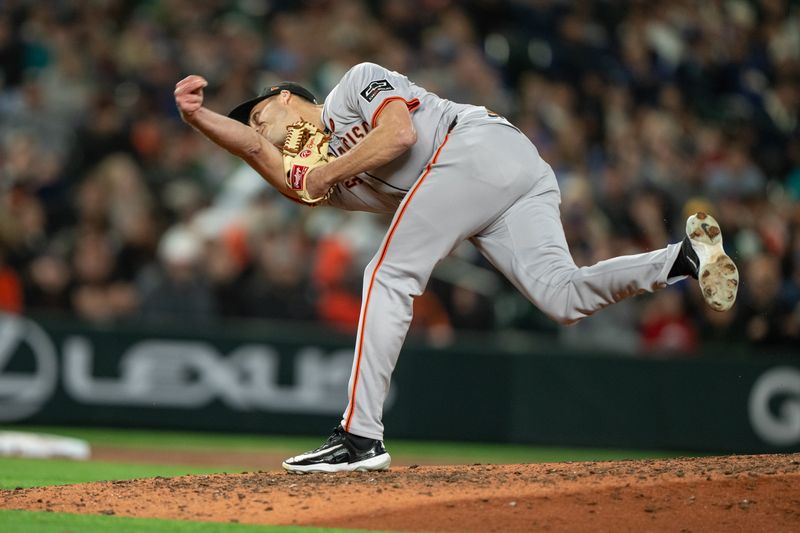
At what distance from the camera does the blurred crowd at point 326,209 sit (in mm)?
11812

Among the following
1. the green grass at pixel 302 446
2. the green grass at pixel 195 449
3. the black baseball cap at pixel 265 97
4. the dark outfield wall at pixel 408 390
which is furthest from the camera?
the dark outfield wall at pixel 408 390

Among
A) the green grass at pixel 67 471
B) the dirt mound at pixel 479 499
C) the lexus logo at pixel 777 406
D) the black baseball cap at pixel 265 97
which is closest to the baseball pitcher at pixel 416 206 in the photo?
the black baseball cap at pixel 265 97

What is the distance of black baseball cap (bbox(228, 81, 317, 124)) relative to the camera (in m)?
6.25

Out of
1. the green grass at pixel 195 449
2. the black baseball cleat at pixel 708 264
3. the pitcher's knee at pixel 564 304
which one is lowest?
the green grass at pixel 195 449

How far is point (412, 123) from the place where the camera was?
593 centimetres

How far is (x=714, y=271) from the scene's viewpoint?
549 cm

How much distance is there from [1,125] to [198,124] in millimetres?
6910

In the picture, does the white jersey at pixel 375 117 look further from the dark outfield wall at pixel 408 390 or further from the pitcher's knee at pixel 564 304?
the dark outfield wall at pixel 408 390

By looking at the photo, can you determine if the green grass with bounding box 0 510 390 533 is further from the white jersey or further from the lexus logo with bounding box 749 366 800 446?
the lexus logo with bounding box 749 366 800 446

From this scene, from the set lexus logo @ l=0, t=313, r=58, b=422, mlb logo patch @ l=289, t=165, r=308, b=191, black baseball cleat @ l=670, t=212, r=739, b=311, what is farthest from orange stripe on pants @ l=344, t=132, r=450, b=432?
lexus logo @ l=0, t=313, r=58, b=422

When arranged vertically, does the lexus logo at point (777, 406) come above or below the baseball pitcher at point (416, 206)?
below

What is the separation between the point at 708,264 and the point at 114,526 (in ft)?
8.86

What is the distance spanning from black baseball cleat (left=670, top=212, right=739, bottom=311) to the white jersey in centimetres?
127

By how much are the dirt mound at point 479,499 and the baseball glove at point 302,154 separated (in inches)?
53.0
